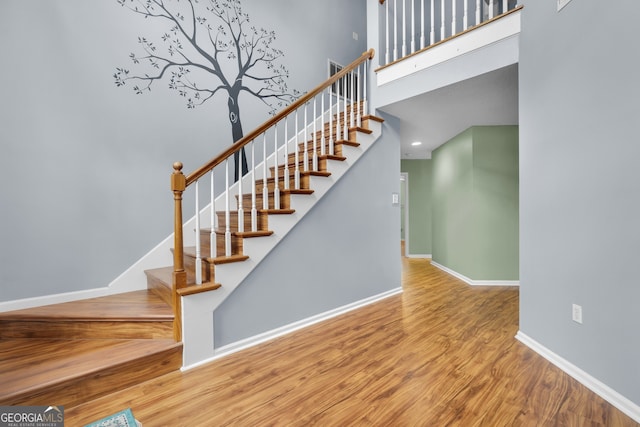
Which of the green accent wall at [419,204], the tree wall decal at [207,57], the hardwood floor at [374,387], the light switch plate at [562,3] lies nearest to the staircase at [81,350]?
the hardwood floor at [374,387]

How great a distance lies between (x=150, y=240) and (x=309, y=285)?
1637 mm

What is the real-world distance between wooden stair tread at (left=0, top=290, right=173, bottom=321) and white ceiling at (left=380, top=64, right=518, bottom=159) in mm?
3119

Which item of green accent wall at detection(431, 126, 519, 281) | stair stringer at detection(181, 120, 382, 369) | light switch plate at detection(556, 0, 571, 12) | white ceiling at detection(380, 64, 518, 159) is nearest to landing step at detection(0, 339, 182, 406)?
stair stringer at detection(181, 120, 382, 369)

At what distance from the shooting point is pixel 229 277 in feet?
6.88

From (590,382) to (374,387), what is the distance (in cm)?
131

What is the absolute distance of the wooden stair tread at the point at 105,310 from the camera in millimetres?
→ 1933

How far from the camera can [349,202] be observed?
9.87 ft

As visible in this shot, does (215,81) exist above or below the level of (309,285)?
above

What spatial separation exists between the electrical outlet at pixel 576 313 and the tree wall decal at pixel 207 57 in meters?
3.19

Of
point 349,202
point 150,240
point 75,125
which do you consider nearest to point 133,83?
point 75,125

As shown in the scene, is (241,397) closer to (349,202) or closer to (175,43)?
(349,202)

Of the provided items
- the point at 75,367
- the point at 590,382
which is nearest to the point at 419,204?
the point at 590,382

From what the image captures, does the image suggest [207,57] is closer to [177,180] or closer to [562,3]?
[177,180]

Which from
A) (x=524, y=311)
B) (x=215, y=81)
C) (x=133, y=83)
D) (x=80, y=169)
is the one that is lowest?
(x=524, y=311)
